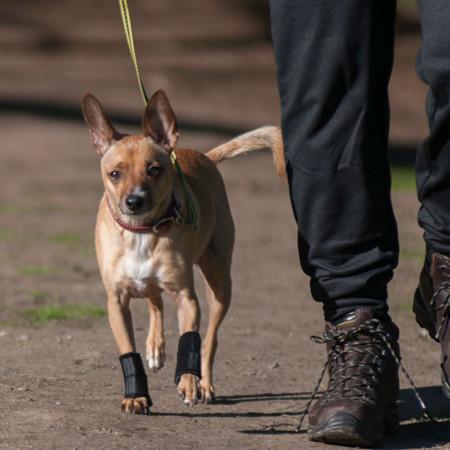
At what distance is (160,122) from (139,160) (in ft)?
0.81

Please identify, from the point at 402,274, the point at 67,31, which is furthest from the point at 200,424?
the point at 67,31

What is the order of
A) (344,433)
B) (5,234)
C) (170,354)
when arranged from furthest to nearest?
(5,234), (170,354), (344,433)

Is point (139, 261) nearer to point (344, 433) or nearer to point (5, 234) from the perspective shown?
point (344, 433)

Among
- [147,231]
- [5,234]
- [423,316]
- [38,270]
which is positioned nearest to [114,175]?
[147,231]

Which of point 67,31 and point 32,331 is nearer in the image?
point 32,331

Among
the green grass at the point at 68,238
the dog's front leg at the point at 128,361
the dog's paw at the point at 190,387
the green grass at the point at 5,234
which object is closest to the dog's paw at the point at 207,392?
the dog's paw at the point at 190,387

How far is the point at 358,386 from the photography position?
4262mm

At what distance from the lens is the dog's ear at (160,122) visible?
5293 millimetres

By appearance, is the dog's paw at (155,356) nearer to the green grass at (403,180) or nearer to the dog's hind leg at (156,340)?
the dog's hind leg at (156,340)

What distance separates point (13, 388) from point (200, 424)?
0.85 metres

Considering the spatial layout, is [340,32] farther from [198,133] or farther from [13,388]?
[198,133]

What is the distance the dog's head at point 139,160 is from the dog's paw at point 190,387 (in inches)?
25.8

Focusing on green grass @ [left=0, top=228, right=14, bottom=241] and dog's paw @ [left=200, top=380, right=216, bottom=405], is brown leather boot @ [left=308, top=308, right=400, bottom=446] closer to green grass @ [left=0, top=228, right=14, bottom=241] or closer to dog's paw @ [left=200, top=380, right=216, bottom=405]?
dog's paw @ [left=200, top=380, right=216, bottom=405]

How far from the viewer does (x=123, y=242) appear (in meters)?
5.02
